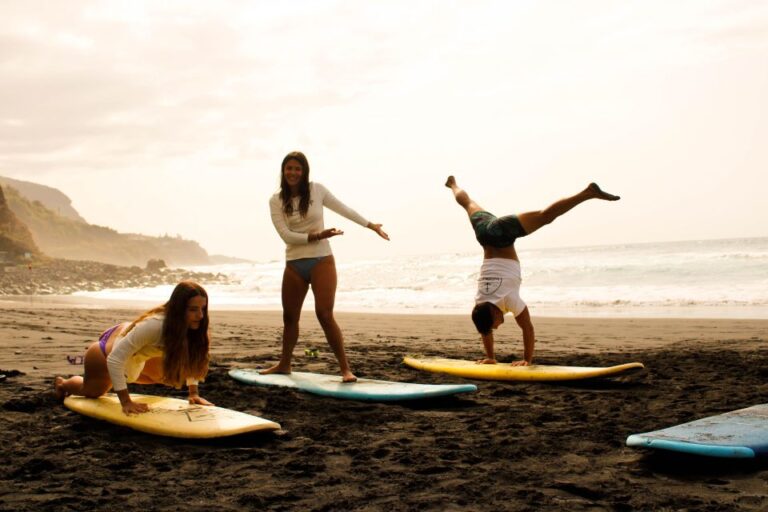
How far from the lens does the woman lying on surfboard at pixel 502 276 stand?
665cm

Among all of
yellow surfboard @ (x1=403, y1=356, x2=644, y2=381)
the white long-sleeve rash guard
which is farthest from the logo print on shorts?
the white long-sleeve rash guard

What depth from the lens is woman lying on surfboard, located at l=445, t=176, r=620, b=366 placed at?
6652 millimetres

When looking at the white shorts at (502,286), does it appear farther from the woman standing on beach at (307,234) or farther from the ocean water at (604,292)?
the ocean water at (604,292)

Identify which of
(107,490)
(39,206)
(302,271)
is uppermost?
(39,206)

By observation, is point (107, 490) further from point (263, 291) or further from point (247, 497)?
point (263, 291)

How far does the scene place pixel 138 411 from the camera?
15.0 ft

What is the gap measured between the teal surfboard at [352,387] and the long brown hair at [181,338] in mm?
1144

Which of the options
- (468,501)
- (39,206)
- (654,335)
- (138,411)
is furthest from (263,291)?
(39,206)

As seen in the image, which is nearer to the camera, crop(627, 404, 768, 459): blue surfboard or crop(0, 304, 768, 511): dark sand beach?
crop(0, 304, 768, 511): dark sand beach

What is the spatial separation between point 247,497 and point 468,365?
3.99 metres

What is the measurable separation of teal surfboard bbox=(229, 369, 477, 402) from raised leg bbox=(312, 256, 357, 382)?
19 centimetres

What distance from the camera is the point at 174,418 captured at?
4.45m

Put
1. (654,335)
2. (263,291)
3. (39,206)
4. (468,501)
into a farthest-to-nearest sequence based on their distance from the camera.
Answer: (39,206) → (263,291) → (654,335) → (468,501)

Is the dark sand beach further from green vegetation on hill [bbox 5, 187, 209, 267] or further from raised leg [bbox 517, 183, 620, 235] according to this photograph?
green vegetation on hill [bbox 5, 187, 209, 267]
